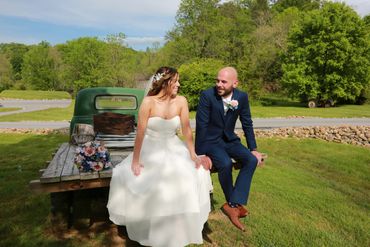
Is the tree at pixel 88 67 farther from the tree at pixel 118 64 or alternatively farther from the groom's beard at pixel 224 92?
the groom's beard at pixel 224 92

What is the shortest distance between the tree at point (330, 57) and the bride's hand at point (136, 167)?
31531 mm

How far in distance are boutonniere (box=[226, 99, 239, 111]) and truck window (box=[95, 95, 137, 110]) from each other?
4.86 metres

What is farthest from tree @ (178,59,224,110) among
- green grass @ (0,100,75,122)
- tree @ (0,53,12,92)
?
tree @ (0,53,12,92)

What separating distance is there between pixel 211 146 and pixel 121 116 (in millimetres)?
3750

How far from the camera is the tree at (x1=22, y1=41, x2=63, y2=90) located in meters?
77.6

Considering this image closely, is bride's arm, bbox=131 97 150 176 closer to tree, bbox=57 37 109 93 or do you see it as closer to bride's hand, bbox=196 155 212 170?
bride's hand, bbox=196 155 212 170

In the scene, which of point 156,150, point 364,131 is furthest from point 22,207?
point 364,131

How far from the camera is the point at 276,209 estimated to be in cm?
623

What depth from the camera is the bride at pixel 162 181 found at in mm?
3863

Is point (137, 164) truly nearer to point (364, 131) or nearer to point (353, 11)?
point (364, 131)

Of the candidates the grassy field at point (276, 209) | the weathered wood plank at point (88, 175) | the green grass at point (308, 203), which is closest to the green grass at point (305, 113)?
the green grass at point (308, 203)

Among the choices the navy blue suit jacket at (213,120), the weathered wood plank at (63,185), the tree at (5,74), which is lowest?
the tree at (5,74)

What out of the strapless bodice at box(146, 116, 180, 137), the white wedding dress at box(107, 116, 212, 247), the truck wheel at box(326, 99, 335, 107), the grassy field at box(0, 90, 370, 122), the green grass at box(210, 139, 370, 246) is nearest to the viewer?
the white wedding dress at box(107, 116, 212, 247)

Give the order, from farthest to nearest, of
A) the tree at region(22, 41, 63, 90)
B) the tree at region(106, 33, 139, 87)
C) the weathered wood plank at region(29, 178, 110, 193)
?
the tree at region(22, 41, 63, 90), the tree at region(106, 33, 139, 87), the weathered wood plank at region(29, 178, 110, 193)
